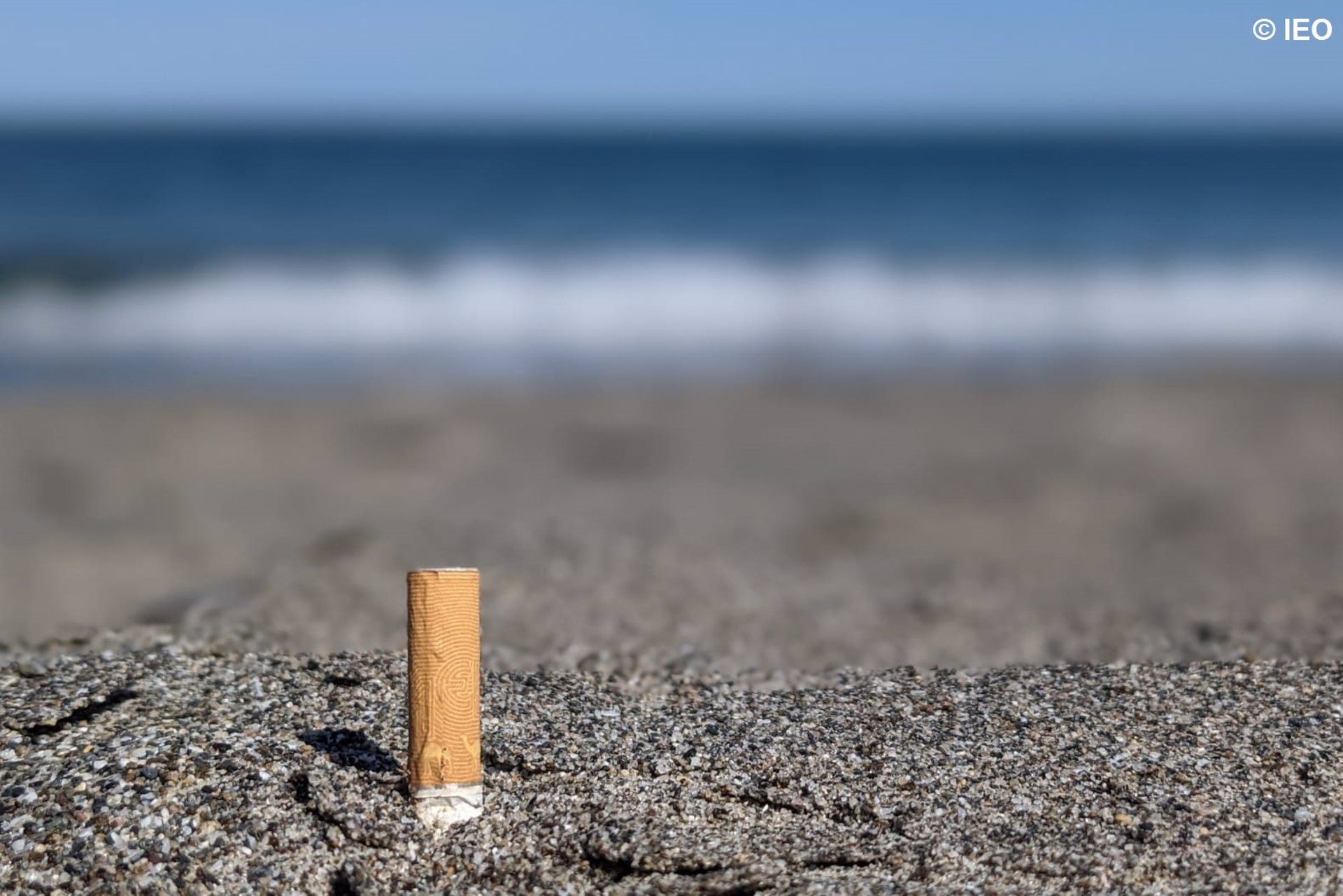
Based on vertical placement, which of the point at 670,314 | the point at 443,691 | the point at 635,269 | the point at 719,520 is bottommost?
the point at 443,691

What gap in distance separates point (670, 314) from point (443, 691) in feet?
34.4

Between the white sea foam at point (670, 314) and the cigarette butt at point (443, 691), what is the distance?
8.10 m

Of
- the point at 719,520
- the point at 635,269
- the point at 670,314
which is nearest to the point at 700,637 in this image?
the point at 719,520

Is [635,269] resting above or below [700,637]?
above

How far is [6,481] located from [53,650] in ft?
13.5

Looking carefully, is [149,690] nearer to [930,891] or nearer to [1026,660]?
[930,891]

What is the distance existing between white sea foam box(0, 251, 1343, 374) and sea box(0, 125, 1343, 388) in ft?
0.13

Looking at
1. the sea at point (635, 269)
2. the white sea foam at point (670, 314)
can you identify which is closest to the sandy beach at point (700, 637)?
the sea at point (635, 269)

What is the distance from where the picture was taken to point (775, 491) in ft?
27.8

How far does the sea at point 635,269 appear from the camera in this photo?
11.9m

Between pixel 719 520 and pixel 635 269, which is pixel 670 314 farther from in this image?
pixel 719 520

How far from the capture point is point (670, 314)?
13531mm

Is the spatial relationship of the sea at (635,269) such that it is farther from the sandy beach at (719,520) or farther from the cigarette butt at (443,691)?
the cigarette butt at (443,691)

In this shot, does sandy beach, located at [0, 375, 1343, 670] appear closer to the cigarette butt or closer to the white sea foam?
the cigarette butt
